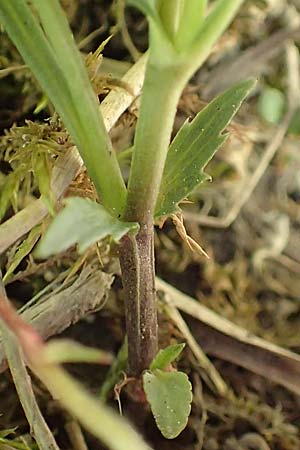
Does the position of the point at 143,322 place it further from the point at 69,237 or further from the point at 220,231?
the point at 220,231

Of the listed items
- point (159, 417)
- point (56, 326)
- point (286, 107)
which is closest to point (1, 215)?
point (56, 326)

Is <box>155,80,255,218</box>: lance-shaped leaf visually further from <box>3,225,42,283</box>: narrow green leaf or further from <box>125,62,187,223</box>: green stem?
<box>3,225,42,283</box>: narrow green leaf

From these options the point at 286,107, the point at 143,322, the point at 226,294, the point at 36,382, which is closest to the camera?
the point at 143,322

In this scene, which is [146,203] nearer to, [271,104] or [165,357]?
[165,357]

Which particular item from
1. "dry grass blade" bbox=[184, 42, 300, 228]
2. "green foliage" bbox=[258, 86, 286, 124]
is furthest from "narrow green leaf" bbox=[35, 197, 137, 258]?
"green foliage" bbox=[258, 86, 286, 124]

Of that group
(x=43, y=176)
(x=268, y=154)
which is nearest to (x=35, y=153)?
(x=43, y=176)

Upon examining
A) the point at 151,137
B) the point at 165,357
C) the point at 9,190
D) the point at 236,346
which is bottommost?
the point at 236,346

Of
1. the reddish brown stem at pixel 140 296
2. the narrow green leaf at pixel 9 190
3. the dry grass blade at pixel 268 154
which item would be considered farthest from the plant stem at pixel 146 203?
the dry grass blade at pixel 268 154
